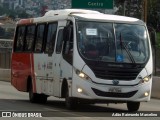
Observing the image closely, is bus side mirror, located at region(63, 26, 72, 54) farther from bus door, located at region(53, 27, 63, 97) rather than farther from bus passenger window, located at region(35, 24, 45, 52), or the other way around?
bus passenger window, located at region(35, 24, 45, 52)

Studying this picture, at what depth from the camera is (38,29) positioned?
2133 cm

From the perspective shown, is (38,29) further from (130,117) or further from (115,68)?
(130,117)

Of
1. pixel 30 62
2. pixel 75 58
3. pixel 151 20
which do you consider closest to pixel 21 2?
pixel 151 20

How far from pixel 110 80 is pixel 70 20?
89.5 inches

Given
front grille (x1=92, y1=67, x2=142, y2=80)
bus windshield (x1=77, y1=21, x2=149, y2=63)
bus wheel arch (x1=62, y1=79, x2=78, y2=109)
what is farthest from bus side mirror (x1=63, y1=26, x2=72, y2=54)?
front grille (x1=92, y1=67, x2=142, y2=80)

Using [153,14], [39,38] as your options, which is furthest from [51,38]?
[153,14]

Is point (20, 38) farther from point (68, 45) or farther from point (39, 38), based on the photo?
point (68, 45)

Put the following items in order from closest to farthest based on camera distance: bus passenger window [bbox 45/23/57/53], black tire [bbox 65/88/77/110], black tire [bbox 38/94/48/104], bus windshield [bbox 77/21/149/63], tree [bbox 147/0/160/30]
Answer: bus windshield [bbox 77/21/149/63], black tire [bbox 65/88/77/110], bus passenger window [bbox 45/23/57/53], black tire [bbox 38/94/48/104], tree [bbox 147/0/160/30]

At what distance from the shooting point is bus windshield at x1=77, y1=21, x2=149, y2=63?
17484 mm

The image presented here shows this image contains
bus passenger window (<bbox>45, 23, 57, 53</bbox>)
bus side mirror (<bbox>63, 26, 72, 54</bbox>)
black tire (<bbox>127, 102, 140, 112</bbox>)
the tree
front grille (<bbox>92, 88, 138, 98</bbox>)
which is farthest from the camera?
the tree

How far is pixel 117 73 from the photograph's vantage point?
56.7 feet

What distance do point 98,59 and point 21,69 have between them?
6206 mm

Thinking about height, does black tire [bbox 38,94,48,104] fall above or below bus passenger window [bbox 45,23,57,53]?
below

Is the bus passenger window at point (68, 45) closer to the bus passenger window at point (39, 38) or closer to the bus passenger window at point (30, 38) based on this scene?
the bus passenger window at point (39, 38)
